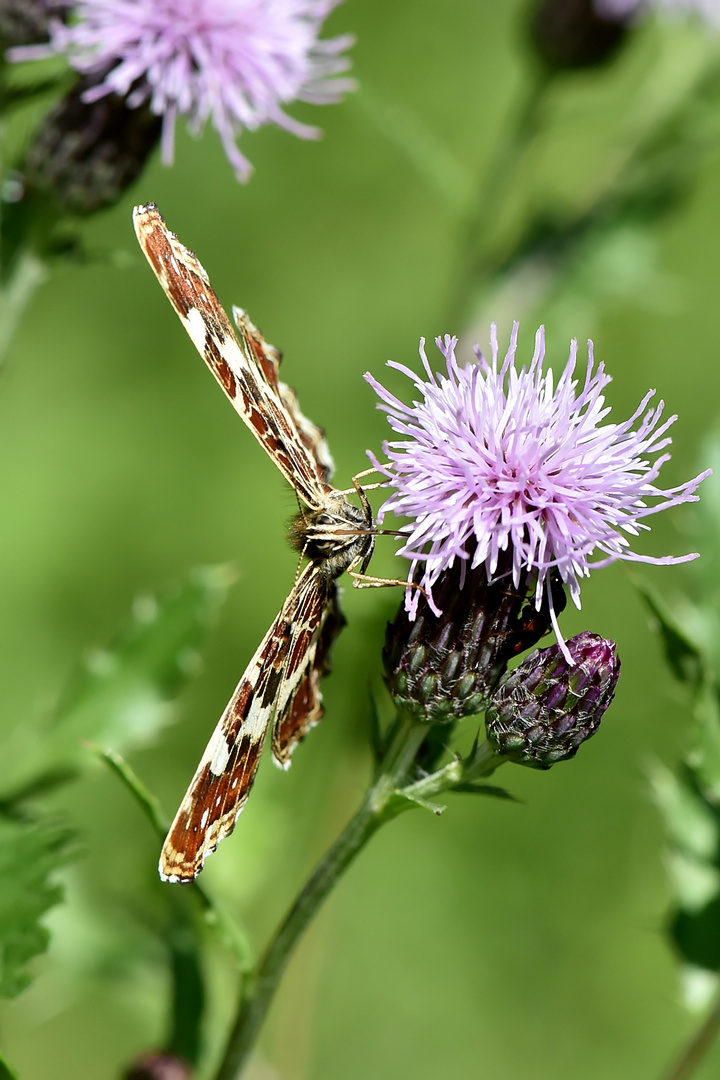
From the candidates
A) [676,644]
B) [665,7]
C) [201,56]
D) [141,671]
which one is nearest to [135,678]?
[141,671]

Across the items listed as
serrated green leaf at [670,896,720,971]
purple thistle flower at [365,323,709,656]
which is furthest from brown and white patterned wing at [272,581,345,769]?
serrated green leaf at [670,896,720,971]

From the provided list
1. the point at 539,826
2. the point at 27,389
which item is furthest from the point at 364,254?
the point at 539,826

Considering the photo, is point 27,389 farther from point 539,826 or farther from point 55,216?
point 539,826

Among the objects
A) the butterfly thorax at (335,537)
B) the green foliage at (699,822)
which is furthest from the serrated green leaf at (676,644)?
the butterfly thorax at (335,537)

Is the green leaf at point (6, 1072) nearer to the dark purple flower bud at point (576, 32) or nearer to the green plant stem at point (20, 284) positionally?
the green plant stem at point (20, 284)

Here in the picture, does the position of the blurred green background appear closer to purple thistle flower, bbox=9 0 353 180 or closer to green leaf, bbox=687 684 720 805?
purple thistle flower, bbox=9 0 353 180
